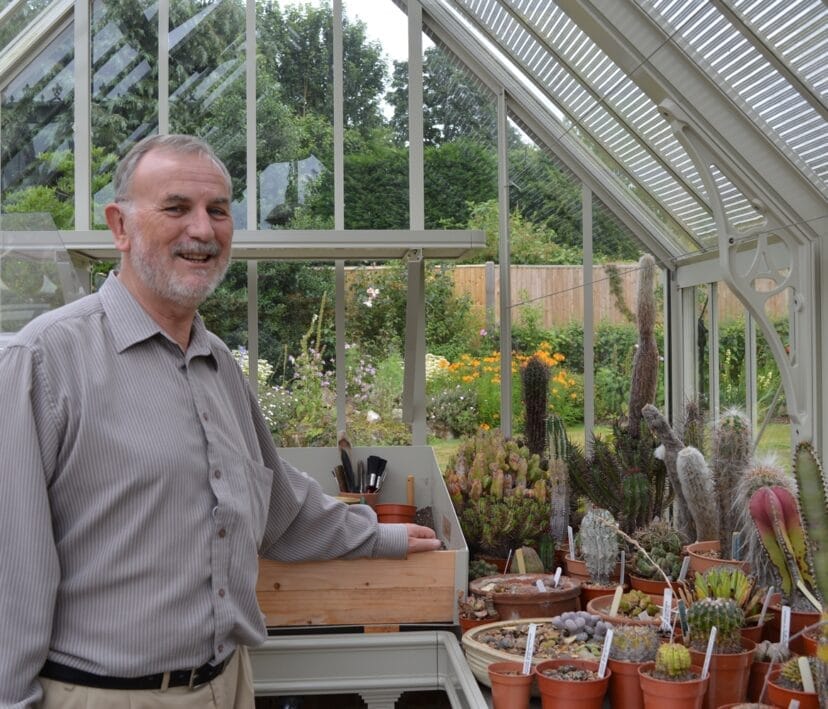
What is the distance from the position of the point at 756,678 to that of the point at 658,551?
79 centimetres

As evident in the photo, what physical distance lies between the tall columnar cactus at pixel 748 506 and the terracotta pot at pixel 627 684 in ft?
1.99

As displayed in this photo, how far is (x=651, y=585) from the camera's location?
2762mm

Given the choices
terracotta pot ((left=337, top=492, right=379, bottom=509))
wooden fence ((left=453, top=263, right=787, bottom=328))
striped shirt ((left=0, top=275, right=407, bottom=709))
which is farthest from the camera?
wooden fence ((left=453, top=263, right=787, bottom=328))

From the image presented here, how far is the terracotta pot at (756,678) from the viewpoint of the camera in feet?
6.81

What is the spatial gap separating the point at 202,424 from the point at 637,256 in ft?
12.9

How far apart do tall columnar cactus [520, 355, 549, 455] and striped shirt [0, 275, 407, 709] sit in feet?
9.18

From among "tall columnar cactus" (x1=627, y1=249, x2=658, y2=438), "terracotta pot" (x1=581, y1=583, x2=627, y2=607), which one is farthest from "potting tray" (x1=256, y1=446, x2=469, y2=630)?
"tall columnar cactus" (x1=627, y1=249, x2=658, y2=438)

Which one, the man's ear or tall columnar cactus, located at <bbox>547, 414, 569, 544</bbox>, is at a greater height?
the man's ear

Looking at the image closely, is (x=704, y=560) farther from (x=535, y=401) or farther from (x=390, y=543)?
(x=535, y=401)

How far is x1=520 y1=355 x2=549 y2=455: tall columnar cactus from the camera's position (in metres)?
4.57

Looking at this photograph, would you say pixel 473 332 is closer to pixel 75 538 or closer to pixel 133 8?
pixel 133 8

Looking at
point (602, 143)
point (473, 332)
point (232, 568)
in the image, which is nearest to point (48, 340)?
point (232, 568)

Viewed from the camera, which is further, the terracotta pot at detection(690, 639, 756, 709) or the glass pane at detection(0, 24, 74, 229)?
the glass pane at detection(0, 24, 74, 229)

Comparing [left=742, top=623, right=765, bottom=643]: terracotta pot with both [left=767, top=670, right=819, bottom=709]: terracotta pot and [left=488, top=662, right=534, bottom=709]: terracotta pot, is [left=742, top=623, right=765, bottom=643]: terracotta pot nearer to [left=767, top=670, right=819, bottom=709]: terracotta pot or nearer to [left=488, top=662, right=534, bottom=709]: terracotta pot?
[left=767, top=670, right=819, bottom=709]: terracotta pot
